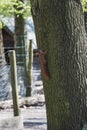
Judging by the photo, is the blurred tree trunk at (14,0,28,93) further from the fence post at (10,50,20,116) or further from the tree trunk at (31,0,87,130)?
the tree trunk at (31,0,87,130)

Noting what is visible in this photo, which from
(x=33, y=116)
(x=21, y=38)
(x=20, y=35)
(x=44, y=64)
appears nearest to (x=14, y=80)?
(x=33, y=116)

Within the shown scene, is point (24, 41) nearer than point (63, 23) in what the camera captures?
No

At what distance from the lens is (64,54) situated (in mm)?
4992

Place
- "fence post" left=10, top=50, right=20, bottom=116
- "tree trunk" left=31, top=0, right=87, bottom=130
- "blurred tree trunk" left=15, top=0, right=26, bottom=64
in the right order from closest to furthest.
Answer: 1. "tree trunk" left=31, top=0, right=87, bottom=130
2. "fence post" left=10, top=50, right=20, bottom=116
3. "blurred tree trunk" left=15, top=0, right=26, bottom=64

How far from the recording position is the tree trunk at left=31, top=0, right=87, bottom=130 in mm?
4977

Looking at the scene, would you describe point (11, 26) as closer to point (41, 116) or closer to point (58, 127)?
point (41, 116)

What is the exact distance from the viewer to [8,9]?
603 inches

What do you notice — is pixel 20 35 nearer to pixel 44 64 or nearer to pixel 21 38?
pixel 21 38

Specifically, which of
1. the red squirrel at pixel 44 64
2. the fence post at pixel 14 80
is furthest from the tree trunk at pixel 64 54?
the fence post at pixel 14 80

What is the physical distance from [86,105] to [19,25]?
12314 millimetres

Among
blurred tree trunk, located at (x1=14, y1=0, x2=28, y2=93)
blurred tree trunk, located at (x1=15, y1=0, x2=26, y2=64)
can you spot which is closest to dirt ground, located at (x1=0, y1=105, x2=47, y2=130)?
blurred tree trunk, located at (x1=14, y1=0, x2=28, y2=93)

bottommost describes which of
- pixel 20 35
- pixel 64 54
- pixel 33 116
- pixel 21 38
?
pixel 33 116

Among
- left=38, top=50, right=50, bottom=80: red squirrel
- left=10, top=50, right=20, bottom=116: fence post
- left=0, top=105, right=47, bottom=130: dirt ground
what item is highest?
left=38, top=50, right=50, bottom=80: red squirrel

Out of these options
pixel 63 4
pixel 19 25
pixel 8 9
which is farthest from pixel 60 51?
pixel 19 25
